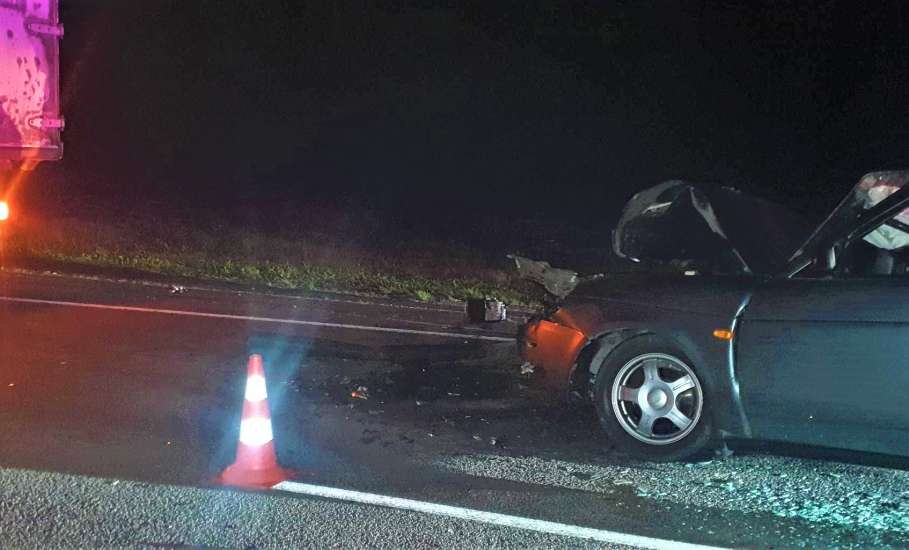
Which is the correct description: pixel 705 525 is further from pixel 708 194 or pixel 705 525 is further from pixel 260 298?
pixel 260 298

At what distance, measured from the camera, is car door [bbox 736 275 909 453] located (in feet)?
14.8

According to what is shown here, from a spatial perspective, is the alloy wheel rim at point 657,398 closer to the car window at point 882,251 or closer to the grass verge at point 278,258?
the car window at point 882,251

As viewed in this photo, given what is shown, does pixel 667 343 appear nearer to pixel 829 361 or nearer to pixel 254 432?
pixel 829 361

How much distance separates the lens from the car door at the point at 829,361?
451 centimetres

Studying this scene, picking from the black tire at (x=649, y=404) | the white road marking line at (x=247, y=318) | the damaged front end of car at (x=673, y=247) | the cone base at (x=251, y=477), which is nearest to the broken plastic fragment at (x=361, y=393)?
the damaged front end of car at (x=673, y=247)

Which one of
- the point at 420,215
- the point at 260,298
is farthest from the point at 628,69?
the point at 260,298

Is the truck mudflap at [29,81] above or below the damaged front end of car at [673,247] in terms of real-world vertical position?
above

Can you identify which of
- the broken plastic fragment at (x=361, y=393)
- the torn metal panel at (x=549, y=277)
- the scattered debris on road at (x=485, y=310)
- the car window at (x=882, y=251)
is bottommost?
the broken plastic fragment at (x=361, y=393)

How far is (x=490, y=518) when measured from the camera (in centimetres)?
441

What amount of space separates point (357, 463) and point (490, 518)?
1056mm

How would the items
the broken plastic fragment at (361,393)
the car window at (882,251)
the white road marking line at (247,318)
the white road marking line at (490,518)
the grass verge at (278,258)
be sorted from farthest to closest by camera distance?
the grass verge at (278,258), the white road marking line at (247,318), the broken plastic fragment at (361,393), the car window at (882,251), the white road marking line at (490,518)

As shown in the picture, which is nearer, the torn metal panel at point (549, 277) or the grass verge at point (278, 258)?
the torn metal panel at point (549, 277)

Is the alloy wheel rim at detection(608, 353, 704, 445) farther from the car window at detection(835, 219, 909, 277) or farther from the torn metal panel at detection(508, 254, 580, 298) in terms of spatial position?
the torn metal panel at detection(508, 254, 580, 298)

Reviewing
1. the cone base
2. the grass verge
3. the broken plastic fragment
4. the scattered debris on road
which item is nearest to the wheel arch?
the broken plastic fragment
